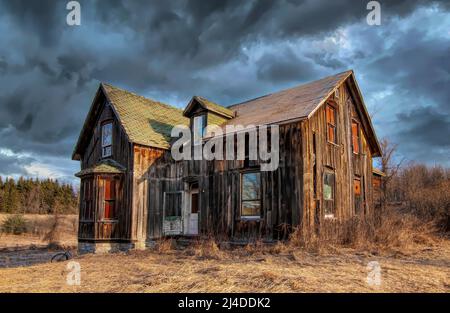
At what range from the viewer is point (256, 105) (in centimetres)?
2072

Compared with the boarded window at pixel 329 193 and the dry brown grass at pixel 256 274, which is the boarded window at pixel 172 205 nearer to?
the dry brown grass at pixel 256 274

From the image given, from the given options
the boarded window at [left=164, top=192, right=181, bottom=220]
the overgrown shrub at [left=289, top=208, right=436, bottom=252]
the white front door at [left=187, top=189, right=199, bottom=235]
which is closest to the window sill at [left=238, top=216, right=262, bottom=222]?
the overgrown shrub at [left=289, top=208, right=436, bottom=252]

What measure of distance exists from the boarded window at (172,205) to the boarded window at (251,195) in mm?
4032

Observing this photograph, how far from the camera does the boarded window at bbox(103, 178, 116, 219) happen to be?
61.0 ft

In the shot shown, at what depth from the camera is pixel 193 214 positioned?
1902 centimetres

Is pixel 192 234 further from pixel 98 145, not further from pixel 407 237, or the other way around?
pixel 407 237

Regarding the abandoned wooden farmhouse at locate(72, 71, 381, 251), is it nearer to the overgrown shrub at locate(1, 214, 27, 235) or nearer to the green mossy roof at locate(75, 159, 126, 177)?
the green mossy roof at locate(75, 159, 126, 177)

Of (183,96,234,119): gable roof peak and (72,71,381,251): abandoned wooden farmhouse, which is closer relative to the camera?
(72,71,381,251): abandoned wooden farmhouse

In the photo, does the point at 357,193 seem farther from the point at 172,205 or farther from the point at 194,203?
the point at 172,205

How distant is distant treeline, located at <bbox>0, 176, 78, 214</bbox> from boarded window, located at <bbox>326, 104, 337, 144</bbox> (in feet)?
201

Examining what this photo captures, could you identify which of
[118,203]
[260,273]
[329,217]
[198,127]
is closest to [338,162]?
[329,217]

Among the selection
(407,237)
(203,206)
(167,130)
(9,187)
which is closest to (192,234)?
(203,206)

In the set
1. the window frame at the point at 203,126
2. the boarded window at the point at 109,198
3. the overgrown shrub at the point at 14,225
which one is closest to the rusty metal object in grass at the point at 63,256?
the boarded window at the point at 109,198
